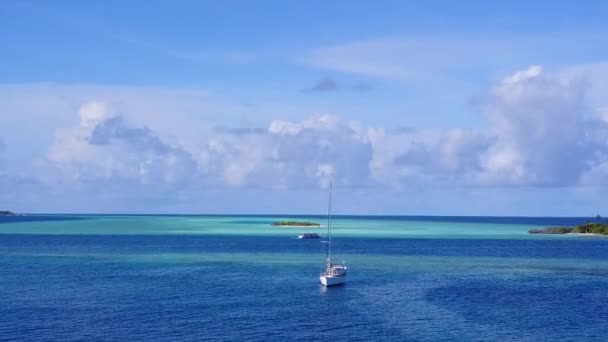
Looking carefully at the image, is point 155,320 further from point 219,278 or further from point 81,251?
point 81,251

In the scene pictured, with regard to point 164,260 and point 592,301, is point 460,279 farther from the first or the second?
point 164,260

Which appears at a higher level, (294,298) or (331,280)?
(331,280)

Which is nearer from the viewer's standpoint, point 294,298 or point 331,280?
point 294,298

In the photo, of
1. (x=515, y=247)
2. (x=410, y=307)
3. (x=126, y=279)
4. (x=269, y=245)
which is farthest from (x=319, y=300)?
(x=515, y=247)

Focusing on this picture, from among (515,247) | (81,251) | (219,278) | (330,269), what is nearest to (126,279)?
(219,278)

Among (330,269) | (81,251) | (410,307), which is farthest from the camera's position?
(81,251)

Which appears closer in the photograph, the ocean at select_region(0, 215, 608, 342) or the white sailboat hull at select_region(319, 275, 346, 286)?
the ocean at select_region(0, 215, 608, 342)

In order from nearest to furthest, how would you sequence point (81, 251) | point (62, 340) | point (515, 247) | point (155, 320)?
point (62, 340)
point (155, 320)
point (81, 251)
point (515, 247)

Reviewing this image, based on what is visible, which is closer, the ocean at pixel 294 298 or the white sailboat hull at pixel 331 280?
the ocean at pixel 294 298

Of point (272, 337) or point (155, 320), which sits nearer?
point (272, 337)
